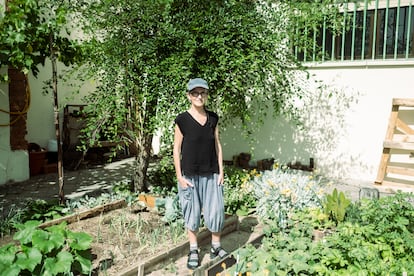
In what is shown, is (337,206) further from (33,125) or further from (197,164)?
(33,125)

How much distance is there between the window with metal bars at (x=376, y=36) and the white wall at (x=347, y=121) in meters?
0.30

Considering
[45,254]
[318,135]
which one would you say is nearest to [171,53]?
[45,254]

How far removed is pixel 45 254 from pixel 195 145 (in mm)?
1547

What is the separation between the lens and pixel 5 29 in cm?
441

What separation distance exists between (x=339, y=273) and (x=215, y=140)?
159 centimetres

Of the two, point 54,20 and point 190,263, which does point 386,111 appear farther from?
point 54,20

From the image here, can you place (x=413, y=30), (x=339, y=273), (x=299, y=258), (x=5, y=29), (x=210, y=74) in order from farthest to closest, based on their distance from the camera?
(x=413, y=30) < (x=210, y=74) < (x=5, y=29) < (x=299, y=258) < (x=339, y=273)

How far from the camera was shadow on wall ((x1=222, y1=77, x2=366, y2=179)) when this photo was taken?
757 centimetres

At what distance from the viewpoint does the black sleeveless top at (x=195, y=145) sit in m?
3.57

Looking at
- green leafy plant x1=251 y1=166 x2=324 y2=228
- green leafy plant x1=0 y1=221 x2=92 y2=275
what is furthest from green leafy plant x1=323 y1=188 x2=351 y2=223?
green leafy plant x1=0 y1=221 x2=92 y2=275

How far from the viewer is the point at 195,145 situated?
141 inches

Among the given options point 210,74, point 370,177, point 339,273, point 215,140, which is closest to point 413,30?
point 370,177

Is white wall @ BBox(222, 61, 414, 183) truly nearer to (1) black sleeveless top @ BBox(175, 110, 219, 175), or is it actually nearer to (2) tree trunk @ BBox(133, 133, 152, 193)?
(2) tree trunk @ BBox(133, 133, 152, 193)

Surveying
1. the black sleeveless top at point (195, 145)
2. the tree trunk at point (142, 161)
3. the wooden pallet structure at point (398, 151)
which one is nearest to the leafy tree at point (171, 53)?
the tree trunk at point (142, 161)
